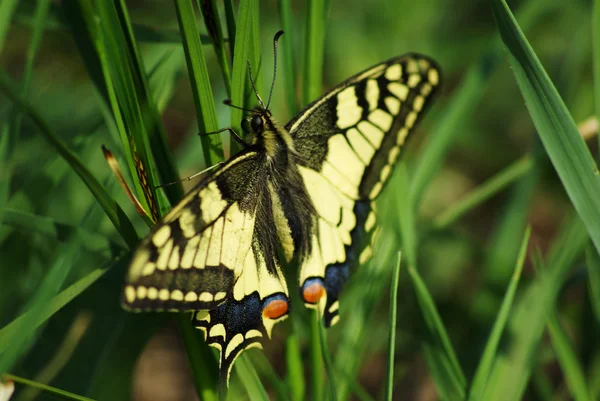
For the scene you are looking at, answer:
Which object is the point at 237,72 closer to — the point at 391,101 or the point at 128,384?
the point at 391,101

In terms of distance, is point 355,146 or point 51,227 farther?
point 355,146

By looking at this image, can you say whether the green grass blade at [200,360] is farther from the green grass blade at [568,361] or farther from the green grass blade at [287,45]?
the green grass blade at [568,361]

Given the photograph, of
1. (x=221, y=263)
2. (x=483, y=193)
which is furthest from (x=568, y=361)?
(x=221, y=263)

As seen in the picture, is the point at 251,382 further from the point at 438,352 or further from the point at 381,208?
the point at 381,208

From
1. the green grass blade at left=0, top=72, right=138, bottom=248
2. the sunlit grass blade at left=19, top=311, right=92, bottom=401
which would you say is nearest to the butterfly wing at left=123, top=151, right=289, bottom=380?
the green grass blade at left=0, top=72, right=138, bottom=248

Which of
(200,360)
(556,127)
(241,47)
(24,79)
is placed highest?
(24,79)

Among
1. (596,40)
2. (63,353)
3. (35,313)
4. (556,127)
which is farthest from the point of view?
(63,353)
